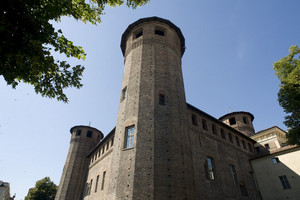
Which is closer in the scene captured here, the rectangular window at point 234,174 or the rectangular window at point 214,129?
the rectangular window at point 234,174

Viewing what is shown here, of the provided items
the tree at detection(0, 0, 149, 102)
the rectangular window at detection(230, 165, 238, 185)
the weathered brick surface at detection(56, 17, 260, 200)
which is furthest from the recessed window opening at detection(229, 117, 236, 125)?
the tree at detection(0, 0, 149, 102)

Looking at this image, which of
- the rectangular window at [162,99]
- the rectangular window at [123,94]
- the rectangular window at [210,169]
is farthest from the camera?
the rectangular window at [123,94]

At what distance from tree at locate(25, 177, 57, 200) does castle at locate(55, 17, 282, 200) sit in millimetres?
15225

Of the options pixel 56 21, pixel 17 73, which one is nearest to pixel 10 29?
pixel 17 73

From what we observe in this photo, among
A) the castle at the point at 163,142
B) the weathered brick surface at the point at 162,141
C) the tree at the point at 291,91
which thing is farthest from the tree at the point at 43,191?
Result: the tree at the point at 291,91

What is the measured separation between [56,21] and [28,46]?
1.70m

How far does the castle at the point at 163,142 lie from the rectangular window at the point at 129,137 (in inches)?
1.8

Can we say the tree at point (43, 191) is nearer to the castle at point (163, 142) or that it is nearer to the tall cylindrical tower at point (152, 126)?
the castle at point (163, 142)

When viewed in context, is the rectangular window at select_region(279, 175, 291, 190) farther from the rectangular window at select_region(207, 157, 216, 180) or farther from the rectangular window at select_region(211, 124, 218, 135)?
the rectangular window at select_region(207, 157, 216, 180)

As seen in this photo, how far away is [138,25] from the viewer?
17578 millimetres

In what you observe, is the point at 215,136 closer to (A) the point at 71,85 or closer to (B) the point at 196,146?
(B) the point at 196,146

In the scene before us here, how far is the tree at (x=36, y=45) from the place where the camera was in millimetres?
4719

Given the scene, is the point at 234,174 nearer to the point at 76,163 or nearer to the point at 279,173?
the point at 279,173

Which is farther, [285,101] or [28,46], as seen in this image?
[285,101]
